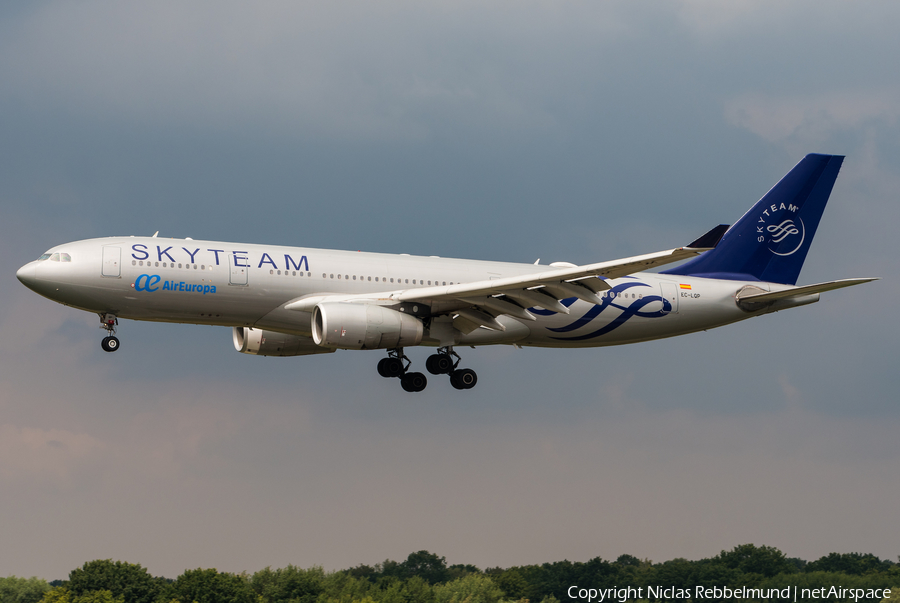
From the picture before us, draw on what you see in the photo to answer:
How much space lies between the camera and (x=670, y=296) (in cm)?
4409

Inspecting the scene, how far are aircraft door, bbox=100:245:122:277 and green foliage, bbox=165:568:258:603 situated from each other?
2439 inches

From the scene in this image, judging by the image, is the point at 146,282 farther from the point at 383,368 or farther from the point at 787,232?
the point at 787,232

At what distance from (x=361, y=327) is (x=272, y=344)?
27.8 ft

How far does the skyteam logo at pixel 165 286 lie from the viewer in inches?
1427

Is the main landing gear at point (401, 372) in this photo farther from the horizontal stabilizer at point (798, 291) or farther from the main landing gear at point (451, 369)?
the horizontal stabilizer at point (798, 291)

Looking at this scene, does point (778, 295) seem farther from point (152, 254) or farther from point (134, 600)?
point (134, 600)

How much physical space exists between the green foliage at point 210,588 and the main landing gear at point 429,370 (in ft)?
186

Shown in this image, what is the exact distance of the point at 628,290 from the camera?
43.3 m

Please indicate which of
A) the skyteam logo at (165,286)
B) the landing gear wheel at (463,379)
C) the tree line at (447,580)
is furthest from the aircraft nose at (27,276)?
the tree line at (447,580)

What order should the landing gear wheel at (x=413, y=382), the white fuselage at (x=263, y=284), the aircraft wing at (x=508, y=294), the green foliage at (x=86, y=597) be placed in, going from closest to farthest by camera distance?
the aircraft wing at (x=508, y=294)
the white fuselage at (x=263, y=284)
the landing gear wheel at (x=413, y=382)
the green foliage at (x=86, y=597)

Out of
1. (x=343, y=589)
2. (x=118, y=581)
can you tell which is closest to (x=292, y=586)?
(x=343, y=589)

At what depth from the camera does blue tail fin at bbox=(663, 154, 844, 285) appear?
1832 inches

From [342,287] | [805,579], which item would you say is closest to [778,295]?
[342,287]

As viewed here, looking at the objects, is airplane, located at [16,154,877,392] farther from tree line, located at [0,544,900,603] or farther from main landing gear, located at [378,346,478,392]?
tree line, located at [0,544,900,603]
